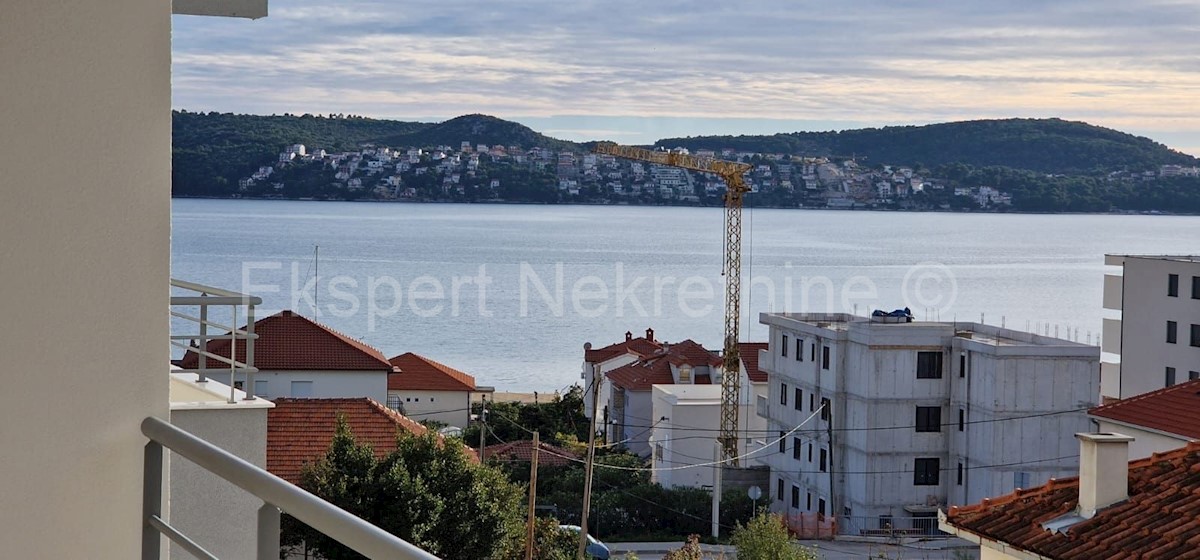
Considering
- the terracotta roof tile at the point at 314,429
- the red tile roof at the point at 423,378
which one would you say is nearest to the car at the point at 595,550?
the terracotta roof tile at the point at 314,429

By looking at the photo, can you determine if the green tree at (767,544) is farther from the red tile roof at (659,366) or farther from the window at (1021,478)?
the red tile roof at (659,366)

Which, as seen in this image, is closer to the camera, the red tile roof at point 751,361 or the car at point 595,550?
the car at point 595,550

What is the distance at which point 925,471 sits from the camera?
34.7 m

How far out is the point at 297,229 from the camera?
160 m

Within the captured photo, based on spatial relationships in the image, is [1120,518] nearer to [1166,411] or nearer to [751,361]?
[1166,411]

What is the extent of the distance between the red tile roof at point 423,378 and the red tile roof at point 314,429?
87.0ft

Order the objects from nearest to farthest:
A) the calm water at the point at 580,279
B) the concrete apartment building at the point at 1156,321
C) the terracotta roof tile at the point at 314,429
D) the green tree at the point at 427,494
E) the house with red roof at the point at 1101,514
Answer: the house with red roof at the point at 1101,514, the green tree at the point at 427,494, the terracotta roof tile at the point at 314,429, the concrete apartment building at the point at 1156,321, the calm water at the point at 580,279

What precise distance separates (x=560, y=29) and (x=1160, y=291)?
82107mm

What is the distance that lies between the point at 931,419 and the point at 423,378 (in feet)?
60.3

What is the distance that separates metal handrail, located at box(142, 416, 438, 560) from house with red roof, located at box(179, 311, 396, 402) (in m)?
31.6

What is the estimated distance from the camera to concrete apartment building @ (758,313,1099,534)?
33.9m

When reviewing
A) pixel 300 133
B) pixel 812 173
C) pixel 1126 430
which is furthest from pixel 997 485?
pixel 812 173

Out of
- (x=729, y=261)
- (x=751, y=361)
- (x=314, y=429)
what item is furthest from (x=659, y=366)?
(x=314, y=429)

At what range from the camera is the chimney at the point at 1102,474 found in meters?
8.45
